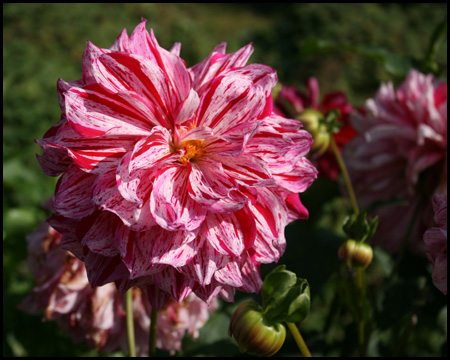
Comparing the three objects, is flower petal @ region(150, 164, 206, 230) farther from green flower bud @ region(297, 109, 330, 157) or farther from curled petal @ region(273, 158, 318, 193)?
green flower bud @ region(297, 109, 330, 157)

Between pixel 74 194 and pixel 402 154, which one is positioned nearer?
pixel 74 194

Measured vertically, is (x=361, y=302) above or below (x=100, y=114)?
below

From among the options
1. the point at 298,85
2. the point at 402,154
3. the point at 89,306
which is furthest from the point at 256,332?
the point at 298,85

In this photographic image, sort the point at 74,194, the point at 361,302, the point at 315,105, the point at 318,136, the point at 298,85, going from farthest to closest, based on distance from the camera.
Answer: the point at 298,85 → the point at 315,105 → the point at 318,136 → the point at 361,302 → the point at 74,194

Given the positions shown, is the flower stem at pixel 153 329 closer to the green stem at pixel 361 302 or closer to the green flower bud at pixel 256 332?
the green flower bud at pixel 256 332

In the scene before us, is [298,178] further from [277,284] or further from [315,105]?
[315,105]


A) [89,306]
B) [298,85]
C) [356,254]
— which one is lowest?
[298,85]

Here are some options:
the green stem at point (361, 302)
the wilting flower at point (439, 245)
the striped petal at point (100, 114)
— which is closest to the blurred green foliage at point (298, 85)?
the green stem at point (361, 302)

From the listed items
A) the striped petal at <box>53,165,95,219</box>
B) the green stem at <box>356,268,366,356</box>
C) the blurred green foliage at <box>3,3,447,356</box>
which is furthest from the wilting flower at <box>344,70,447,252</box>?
the striped petal at <box>53,165,95,219</box>
